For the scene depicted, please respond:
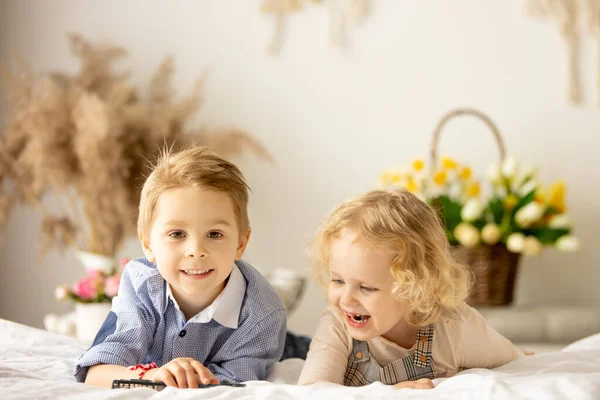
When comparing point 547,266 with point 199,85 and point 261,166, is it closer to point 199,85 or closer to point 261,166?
point 261,166

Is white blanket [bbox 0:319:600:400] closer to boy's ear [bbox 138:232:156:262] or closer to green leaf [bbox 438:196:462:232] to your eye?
boy's ear [bbox 138:232:156:262]

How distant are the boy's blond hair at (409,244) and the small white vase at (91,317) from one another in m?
1.06

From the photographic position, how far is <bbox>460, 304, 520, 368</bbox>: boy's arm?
1.33 metres

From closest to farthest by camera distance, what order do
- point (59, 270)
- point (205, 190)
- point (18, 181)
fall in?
point (205, 190) < point (18, 181) < point (59, 270)

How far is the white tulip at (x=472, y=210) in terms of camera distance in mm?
2656

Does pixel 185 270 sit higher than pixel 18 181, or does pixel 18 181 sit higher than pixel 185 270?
pixel 18 181

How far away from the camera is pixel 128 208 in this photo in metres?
2.76

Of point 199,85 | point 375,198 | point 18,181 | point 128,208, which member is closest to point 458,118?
point 199,85

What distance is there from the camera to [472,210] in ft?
8.70

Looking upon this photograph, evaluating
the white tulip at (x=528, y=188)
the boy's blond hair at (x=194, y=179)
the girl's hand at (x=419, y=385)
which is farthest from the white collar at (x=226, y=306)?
the white tulip at (x=528, y=188)

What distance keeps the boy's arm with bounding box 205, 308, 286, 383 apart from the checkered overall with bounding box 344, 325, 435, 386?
5.9 inches

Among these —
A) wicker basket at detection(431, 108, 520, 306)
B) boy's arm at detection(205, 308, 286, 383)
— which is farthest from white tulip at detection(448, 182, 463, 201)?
boy's arm at detection(205, 308, 286, 383)

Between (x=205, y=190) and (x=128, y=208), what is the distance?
159cm

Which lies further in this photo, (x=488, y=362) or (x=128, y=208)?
(x=128, y=208)
